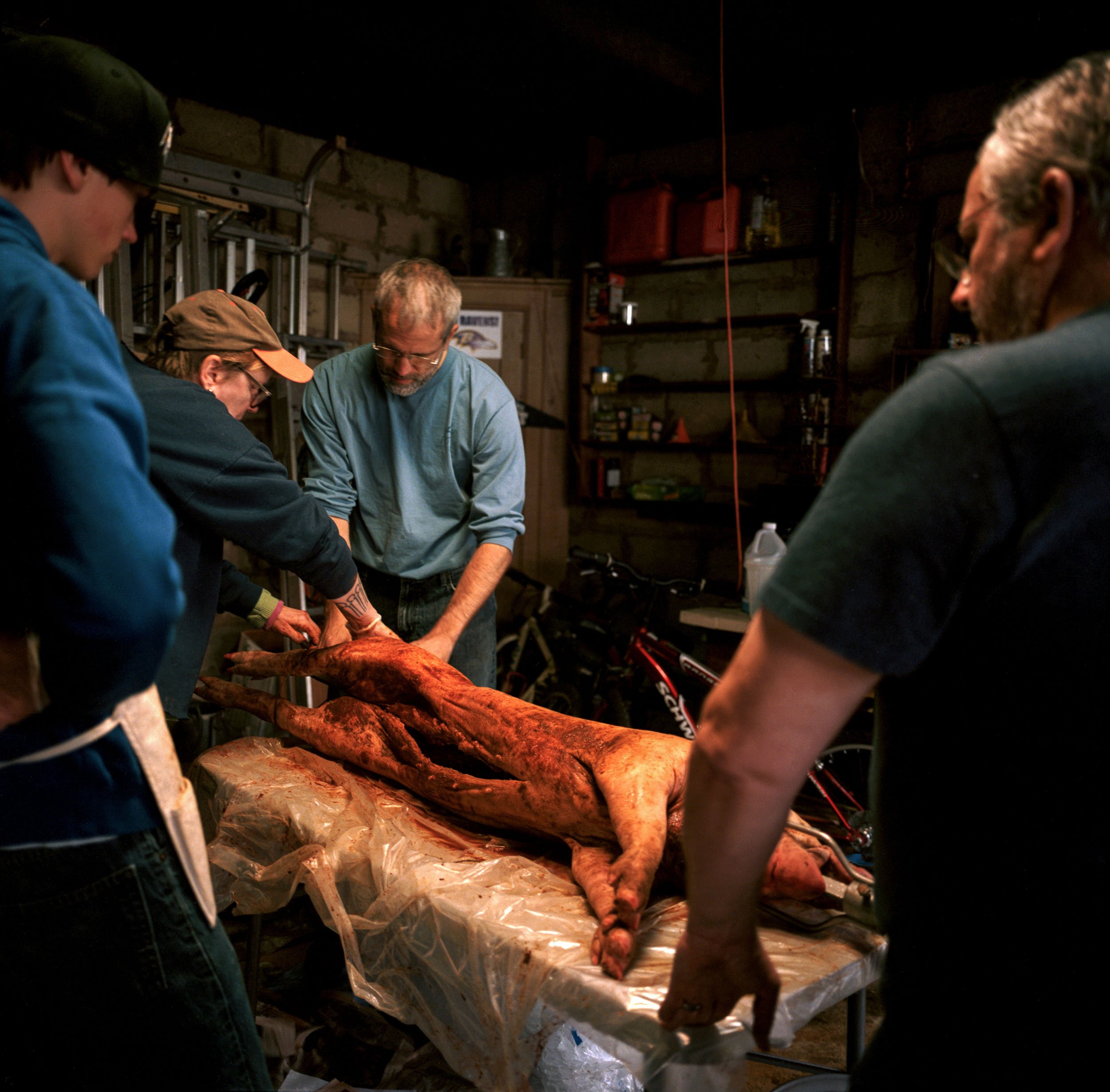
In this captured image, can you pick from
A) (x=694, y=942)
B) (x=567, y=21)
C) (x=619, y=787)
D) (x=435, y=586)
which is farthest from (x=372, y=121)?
(x=694, y=942)

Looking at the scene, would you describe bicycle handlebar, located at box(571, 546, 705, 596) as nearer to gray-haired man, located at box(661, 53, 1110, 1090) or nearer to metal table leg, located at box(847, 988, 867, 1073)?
metal table leg, located at box(847, 988, 867, 1073)

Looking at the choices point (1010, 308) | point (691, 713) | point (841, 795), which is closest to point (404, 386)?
point (1010, 308)

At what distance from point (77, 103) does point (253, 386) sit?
1.16 m

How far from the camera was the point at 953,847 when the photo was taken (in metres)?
0.78

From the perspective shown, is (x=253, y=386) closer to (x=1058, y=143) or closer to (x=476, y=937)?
(x=476, y=937)

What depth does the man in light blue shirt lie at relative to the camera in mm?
2713

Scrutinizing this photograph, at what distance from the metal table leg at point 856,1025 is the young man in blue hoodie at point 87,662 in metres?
1.03

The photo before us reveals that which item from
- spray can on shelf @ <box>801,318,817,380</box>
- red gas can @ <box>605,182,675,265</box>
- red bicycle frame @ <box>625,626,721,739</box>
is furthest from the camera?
red gas can @ <box>605,182,675,265</box>

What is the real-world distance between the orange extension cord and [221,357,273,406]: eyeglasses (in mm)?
2404

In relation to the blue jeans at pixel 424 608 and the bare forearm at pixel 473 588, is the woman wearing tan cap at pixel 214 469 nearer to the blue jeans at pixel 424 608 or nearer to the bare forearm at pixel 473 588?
the bare forearm at pixel 473 588

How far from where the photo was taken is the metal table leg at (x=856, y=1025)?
5.04 ft

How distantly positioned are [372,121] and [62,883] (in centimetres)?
513

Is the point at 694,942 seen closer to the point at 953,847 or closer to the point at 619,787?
the point at 953,847

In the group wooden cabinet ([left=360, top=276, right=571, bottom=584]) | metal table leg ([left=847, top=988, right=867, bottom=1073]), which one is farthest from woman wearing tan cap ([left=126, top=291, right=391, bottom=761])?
wooden cabinet ([left=360, top=276, right=571, bottom=584])
